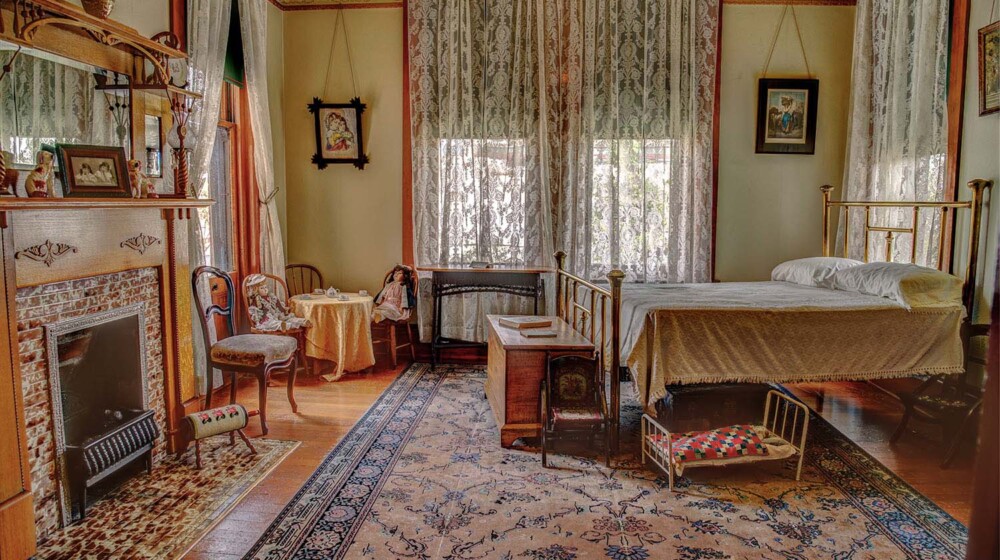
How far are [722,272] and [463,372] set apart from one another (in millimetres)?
2667

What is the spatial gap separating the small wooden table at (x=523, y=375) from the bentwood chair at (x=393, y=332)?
6.43 feet

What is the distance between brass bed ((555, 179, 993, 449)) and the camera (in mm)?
3762

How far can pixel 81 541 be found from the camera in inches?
109

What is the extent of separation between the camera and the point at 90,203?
2955mm

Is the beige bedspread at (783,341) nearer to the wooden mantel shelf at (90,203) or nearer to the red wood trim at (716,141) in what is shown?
the red wood trim at (716,141)

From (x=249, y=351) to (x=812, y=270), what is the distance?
4064 millimetres

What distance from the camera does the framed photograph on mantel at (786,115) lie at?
602 centimetres

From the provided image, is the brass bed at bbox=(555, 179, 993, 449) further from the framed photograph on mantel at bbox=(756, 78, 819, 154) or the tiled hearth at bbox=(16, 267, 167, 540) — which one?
the tiled hearth at bbox=(16, 267, 167, 540)

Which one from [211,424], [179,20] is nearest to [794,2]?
[179,20]

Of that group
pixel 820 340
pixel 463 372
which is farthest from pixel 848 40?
pixel 463 372

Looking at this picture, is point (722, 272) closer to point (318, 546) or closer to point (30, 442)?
point (318, 546)

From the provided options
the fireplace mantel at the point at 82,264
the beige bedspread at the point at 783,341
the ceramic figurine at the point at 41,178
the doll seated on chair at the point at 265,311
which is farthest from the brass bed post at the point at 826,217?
the ceramic figurine at the point at 41,178

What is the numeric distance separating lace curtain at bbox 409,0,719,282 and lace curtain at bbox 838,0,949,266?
121cm

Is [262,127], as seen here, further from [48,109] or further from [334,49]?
[48,109]
